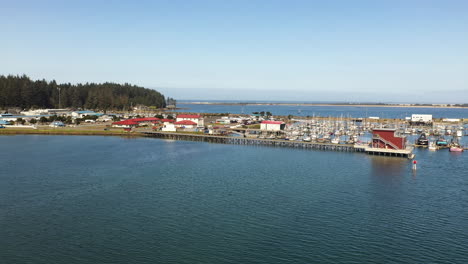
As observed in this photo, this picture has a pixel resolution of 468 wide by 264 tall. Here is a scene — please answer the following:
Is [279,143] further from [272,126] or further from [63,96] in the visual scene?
[63,96]

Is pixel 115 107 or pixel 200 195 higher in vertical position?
pixel 115 107

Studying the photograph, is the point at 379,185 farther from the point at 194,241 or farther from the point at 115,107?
the point at 115,107

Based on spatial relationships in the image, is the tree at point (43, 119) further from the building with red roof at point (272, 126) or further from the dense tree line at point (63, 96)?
the building with red roof at point (272, 126)

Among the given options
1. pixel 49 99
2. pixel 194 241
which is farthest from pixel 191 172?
pixel 49 99

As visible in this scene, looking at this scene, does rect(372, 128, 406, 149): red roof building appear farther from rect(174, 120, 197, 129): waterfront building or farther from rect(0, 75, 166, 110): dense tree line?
rect(0, 75, 166, 110): dense tree line

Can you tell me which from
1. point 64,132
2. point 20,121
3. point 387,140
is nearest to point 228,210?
point 387,140

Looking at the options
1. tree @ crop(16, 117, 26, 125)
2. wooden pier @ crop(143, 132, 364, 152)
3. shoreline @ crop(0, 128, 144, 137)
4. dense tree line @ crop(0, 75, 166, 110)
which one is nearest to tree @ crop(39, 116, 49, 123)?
tree @ crop(16, 117, 26, 125)
